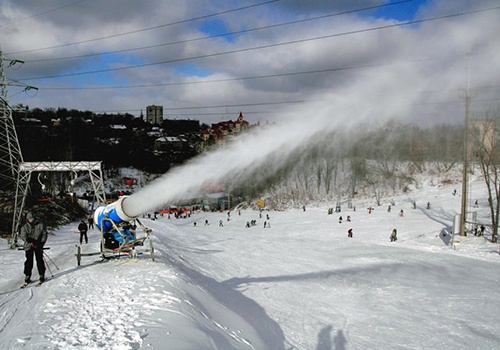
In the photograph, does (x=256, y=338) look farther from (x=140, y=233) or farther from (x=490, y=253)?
(x=490, y=253)

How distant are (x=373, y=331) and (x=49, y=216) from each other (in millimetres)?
36749

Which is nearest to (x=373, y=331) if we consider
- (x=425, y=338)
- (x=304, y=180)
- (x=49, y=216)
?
(x=425, y=338)

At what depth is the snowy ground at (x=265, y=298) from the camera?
907 cm

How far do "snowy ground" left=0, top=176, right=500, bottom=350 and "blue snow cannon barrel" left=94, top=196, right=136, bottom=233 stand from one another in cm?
162

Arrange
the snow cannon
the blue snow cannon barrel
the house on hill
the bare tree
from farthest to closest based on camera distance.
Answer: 1. the bare tree
2. the house on hill
3. the snow cannon
4. the blue snow cannon barrel

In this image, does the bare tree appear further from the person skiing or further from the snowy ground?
the person skiing

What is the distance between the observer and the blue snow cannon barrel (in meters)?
15.5

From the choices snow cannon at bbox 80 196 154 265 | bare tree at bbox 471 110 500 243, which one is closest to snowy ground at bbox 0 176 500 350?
snow cannon at bbox 80 196 154 265

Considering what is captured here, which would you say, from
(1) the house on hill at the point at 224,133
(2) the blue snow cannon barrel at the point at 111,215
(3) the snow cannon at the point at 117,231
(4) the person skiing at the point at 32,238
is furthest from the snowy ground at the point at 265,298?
(1) the house on hill at the point at 224,133

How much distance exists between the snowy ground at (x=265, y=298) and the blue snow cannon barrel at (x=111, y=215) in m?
1.62

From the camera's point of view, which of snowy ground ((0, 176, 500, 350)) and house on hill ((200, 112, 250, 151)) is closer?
snowy ground ((0, 176, 500, 350))

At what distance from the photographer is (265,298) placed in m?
17.9

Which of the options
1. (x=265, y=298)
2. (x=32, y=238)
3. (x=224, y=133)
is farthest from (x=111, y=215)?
(x=224, y=133)

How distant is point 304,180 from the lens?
291 ft
